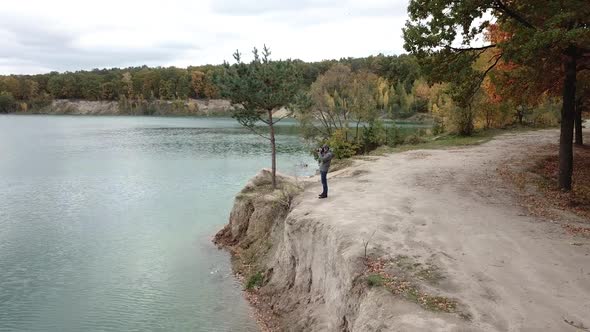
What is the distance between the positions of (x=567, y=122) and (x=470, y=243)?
31.3ft

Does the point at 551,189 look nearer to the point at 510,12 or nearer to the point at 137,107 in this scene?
the point at 510,12

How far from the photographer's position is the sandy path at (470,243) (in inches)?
376

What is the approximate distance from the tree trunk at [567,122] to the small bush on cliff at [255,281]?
14216 millimetres

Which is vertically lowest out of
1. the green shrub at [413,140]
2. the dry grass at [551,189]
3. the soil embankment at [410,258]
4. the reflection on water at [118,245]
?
the reflection on water at [118,245]

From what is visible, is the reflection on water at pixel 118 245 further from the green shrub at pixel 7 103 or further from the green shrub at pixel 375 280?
the green shrub at pixel 7 103

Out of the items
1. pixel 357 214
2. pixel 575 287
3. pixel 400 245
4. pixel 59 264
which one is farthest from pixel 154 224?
pixel 575 287

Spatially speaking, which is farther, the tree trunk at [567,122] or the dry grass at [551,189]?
the tree trunk at [567,122]

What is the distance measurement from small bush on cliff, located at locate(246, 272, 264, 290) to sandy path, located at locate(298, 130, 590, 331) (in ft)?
12.3

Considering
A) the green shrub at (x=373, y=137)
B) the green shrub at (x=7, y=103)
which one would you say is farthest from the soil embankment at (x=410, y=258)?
the green shrub at (x=7, y=103)

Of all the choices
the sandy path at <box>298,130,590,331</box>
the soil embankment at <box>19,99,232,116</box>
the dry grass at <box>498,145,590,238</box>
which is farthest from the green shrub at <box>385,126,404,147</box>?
the soil embankment at <box>19,99,232,116</box>

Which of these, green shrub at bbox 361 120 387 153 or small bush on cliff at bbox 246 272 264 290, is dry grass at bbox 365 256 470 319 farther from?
green shrub at bbox 361 120 387 153

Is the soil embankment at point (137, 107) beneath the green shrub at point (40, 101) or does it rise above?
beneath

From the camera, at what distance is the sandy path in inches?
376

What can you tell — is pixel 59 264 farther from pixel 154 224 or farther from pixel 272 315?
pixel 272 315
